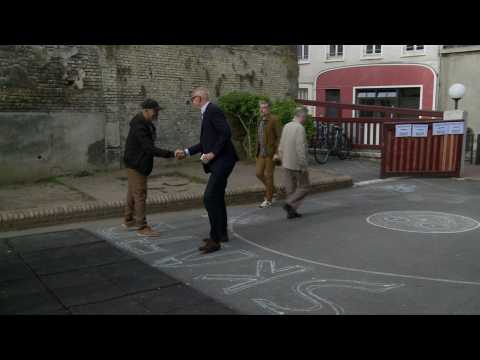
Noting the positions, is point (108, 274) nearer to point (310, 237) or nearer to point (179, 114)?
point (310, 237)

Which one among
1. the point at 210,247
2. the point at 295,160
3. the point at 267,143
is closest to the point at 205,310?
the point at 210,247

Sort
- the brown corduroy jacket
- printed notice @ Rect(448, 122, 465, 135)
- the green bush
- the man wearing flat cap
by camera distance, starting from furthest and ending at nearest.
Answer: the green bush < printed notice @ Rect(448, 122, 465, 135) < the brown corduroy jacket < the man wearing flat cap

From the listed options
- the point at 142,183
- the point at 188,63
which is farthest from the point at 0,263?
the point at 188,63

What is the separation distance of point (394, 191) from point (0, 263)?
806 centimetres

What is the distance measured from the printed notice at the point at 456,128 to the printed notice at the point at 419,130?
23.7 inches

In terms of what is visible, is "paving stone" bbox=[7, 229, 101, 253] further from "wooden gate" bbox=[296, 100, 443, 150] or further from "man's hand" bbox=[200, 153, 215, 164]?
"wooden gate" bbox=[296, 100, 443, 150]

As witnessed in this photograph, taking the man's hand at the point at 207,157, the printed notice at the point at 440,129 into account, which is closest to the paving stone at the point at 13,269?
the man's hand at the point at 207,157

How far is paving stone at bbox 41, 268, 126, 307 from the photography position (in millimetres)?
4492

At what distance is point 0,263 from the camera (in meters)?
5.64

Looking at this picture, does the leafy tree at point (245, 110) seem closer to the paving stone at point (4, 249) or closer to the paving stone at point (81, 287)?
the paving stone at point (4, 249)

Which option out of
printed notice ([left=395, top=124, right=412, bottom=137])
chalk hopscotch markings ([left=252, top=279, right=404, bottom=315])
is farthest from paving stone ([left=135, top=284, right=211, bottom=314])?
printed notice ([left=395, top=124, right=412, bottom=137])

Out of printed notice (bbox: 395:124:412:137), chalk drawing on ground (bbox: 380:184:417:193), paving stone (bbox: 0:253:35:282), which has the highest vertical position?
printed notice (bbox: 395:124:412:137)

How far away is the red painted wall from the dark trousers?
68.6 feet

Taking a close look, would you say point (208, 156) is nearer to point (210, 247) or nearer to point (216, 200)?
point (216, 200)
